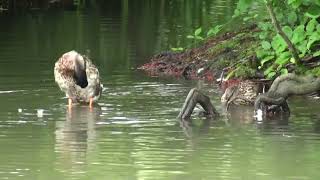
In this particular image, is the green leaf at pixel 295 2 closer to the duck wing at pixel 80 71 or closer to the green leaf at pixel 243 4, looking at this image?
the green leaf at pixel 243 4

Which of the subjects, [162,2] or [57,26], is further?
[162,2]

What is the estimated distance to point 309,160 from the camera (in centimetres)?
1016

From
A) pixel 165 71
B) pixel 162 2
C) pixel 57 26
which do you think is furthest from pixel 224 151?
pixel 162 2

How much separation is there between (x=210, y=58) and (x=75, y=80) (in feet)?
17.1

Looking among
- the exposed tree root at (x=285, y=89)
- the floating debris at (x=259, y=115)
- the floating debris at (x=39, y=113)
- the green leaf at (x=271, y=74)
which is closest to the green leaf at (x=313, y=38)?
the exposed tree root at (x=285, y=89)

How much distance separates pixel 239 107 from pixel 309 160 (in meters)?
4.76

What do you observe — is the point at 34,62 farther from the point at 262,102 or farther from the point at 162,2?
the point at 162,2

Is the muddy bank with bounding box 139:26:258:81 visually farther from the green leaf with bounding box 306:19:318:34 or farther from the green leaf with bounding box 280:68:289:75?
the green leaf with bounding box 306:19:318:34

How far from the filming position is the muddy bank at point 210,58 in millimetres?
18344

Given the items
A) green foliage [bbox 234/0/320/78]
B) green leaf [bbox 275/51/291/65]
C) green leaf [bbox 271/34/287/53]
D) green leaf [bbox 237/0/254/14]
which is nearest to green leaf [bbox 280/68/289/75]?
green foliage [bbox 234/0/320/78]

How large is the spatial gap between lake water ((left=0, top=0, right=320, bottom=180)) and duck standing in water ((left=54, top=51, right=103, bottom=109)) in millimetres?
258

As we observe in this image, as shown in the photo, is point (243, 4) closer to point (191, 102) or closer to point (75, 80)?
point (191, 102)

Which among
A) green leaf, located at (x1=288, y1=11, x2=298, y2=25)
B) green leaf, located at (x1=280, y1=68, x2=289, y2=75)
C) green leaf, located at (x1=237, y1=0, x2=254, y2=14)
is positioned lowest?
green leaf, located at (x1=280, y1=68, x2=289, y2=75)

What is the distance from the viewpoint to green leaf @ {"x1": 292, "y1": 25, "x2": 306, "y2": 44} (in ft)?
47.5
